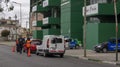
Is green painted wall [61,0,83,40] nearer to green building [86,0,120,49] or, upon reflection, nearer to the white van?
green building [86,0,120,49]

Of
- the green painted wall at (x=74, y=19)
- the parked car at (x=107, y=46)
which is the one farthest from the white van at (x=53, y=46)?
the green painted wall at (x=74, y=19)

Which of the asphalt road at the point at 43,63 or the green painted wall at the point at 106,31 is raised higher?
the green painted wall at the point at 106,31

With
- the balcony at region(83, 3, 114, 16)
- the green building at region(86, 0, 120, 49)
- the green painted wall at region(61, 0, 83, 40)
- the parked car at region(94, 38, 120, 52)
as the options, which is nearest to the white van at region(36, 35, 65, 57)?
the parked car at region(94, 38, 120, 52)

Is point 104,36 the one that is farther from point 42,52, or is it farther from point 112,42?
point 42,52

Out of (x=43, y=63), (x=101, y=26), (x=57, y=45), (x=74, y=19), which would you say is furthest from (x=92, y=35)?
(x=43, y=63)

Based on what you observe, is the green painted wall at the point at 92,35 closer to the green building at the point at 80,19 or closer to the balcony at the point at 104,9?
the green building at the point at 80,19

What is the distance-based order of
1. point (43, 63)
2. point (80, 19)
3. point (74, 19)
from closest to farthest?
point (43, 63) < point (74, 19) < point (80, 19)

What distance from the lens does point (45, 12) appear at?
90.2 m

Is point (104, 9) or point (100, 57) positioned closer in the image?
point (100, 57)

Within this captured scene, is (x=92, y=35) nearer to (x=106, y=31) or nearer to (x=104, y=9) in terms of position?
(x=106, y=31)

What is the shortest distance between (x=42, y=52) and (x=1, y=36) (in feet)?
378

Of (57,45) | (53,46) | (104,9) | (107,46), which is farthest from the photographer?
(104,9)

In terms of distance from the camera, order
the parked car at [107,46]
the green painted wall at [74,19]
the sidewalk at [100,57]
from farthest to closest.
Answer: the green painted wall at [74,19] → the parked car at [107,46] → the sidewalk at [100,57]

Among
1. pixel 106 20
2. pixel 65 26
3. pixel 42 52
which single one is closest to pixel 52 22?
pixel 65 26
